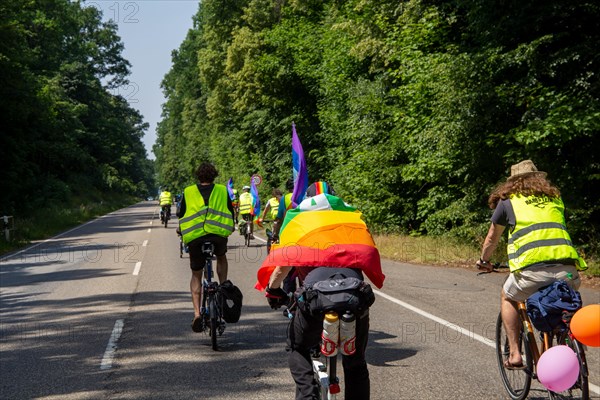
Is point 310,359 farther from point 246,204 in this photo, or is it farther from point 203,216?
point 246,204

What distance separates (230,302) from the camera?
7469 mm

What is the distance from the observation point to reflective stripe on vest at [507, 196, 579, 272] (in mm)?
4789

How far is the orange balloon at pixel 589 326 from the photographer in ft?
10.9

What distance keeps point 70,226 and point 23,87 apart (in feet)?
28.1

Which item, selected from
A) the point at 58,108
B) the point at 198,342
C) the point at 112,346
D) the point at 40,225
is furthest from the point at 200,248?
the point at 58,108

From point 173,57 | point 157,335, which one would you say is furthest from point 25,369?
point 173,57

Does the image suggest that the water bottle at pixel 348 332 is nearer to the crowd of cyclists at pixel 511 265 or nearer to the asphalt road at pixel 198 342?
the crowd of cyclists at pixel 511 265

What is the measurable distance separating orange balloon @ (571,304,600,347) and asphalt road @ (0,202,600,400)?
224 centimetres

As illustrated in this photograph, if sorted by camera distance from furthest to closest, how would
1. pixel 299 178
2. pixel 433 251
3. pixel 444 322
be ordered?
pixel 433 251
pixel 299 178
pixel 444 322

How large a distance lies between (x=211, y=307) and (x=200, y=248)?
70 centimetres

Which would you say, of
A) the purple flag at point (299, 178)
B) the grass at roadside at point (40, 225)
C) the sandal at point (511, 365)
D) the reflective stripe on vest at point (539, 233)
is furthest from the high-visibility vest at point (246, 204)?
the reflective stripe on vest at point (539, 233)

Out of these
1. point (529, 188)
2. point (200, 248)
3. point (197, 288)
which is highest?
point (529, 188)

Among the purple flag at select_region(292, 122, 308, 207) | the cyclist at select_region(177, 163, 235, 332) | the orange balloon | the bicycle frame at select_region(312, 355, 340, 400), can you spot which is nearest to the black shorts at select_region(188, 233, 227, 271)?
the cyclist at select_region(177, 163, 235, 332)

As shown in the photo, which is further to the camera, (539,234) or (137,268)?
(137,268)
